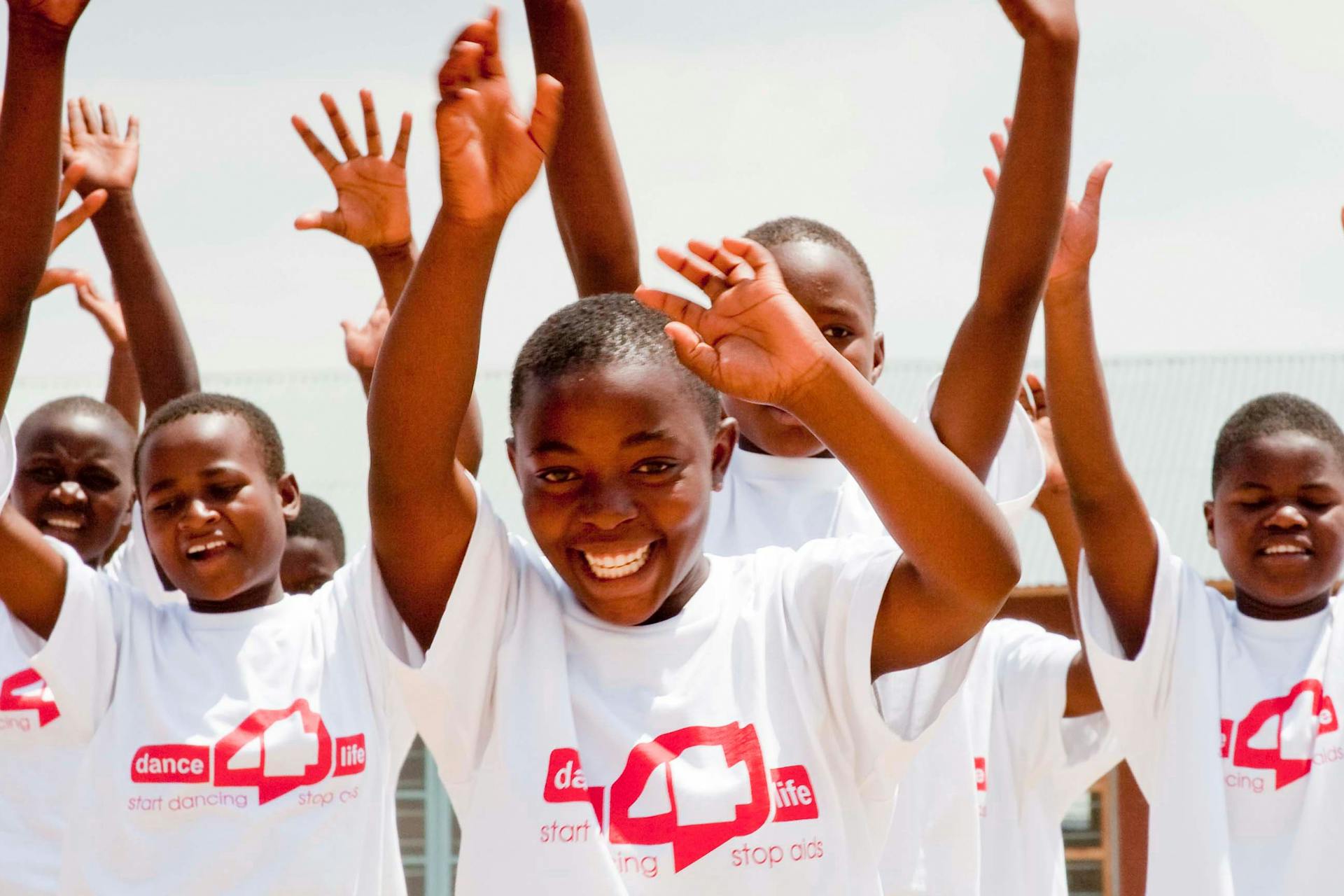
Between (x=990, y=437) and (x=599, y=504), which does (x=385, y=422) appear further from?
(x=990, y=437)

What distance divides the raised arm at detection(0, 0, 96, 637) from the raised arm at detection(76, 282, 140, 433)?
2467 mm

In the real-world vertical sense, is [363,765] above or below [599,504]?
below

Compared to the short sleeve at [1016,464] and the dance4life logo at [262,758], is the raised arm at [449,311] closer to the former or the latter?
the short sleeve at [1016,464]

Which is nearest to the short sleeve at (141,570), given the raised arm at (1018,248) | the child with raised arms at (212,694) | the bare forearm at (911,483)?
the child with raised arms at (212,694)

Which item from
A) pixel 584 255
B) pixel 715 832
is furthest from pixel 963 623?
pixel 584 255

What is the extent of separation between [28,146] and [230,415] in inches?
47.5

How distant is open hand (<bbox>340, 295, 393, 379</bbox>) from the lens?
4516mm

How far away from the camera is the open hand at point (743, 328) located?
7.47 ft

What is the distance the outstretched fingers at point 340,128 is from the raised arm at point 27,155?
892 millimetres

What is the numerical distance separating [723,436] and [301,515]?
285 centimetres

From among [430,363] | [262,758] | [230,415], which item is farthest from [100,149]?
[430,363]

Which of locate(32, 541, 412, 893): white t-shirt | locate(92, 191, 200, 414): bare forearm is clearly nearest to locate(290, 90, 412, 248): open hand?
locate(32, 541, 412, 893): white t-shirt

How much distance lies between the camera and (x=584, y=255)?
351cm

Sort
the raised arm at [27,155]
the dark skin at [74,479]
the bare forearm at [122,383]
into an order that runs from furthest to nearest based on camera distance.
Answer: the bare forearm at [122,383], the dark skin at [74,479], the raised arm at [27,155]
